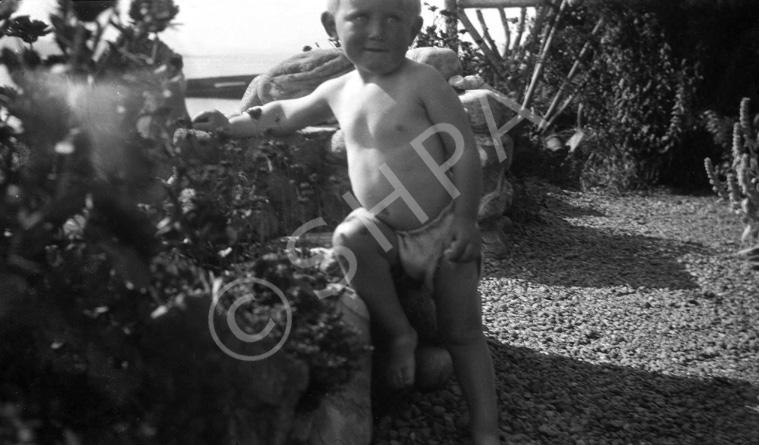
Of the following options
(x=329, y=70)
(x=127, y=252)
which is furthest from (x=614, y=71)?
(x=127, y=252)

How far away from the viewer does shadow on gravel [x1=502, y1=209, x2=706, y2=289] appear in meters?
4.42

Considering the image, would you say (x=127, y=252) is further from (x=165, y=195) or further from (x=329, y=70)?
(x=329, y=70)

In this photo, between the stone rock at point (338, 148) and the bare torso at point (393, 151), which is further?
the stone rock at point (338, 148)

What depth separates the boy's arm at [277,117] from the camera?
2494 mm

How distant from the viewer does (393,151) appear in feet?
7.57

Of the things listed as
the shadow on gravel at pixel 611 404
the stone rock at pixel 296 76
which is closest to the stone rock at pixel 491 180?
the stone rock at pixel 296 76

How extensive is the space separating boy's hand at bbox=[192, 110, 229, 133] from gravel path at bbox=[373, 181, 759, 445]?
107cm

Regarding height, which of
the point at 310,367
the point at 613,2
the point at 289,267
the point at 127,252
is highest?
the point at 613,2

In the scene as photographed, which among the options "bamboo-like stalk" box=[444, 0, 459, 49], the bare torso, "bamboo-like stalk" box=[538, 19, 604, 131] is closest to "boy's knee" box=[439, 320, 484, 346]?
the bare torso

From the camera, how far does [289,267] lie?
1927 mm

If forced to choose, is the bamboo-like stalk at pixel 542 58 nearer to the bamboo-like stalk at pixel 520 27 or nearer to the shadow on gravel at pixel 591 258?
the bamboo-like stalk at pixel 520 27

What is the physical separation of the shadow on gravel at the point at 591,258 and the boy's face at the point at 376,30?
2.34 meters

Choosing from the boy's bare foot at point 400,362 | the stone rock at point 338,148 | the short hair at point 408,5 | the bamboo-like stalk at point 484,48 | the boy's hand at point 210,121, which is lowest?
the boy's bare foot at point 400,362

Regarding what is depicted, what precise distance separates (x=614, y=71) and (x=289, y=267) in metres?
5.95
